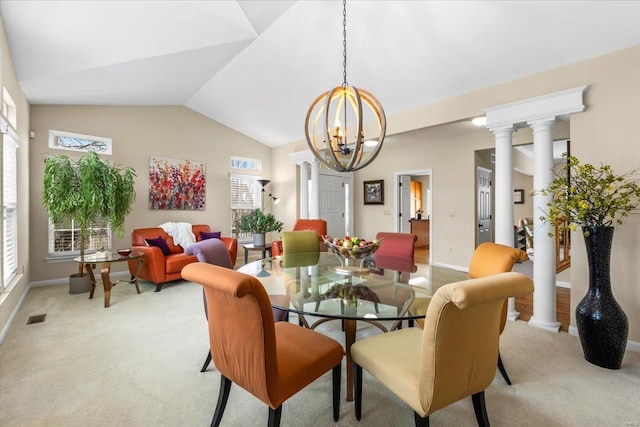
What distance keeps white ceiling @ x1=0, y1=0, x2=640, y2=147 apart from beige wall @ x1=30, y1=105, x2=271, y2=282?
1.43 feet

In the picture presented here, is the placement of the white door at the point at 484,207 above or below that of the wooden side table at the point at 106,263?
above

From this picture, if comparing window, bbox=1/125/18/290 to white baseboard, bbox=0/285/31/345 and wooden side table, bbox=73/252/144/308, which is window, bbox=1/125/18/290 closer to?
white baseboard, bbox=0/285/31/345

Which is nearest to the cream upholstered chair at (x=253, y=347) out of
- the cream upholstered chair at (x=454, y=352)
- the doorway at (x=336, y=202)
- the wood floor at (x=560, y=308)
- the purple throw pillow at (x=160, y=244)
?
the cream upholstered chair at (x=454, y=352)

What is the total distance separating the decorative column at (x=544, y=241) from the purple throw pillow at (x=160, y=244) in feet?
16.1

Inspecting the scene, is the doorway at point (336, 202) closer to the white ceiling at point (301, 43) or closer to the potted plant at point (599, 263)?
the white ceiling at point (301, 43)

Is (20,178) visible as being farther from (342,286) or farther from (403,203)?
(403,203)

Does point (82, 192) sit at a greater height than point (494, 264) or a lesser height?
greater

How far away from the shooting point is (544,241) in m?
3.02

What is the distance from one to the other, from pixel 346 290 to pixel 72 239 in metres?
4.85

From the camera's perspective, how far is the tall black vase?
7.43 feet

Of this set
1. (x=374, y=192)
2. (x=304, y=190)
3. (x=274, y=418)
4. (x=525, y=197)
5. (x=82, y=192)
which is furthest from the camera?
(x=525, y=197)

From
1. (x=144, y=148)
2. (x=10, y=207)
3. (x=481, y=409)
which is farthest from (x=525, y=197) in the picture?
(x=10, y=207)

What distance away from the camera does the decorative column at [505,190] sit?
10.7ft

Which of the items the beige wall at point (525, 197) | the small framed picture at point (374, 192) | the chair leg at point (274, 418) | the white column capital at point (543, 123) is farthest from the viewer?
the beige wall at point (525, 197)
